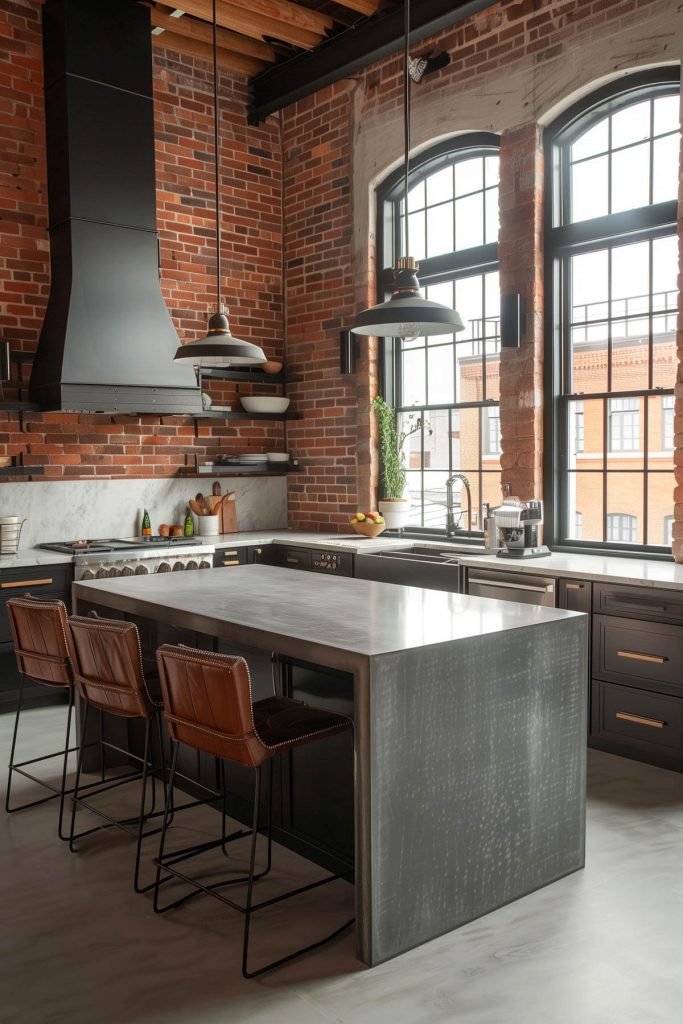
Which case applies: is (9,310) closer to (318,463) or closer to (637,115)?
(318,463)

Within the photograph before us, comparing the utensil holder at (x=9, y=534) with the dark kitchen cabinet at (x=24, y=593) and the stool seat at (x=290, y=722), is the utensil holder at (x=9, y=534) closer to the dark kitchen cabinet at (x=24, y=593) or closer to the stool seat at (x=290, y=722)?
the dark kitchen cabinet at (x=24, y=593)

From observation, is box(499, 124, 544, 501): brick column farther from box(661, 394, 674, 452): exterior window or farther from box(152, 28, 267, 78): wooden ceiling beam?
box(152, 28, 267, 78): wooden ceiling beam

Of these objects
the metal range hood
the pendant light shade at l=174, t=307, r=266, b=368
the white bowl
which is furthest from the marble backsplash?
the pendant light shade at l=174, t=307, r=266, b=368

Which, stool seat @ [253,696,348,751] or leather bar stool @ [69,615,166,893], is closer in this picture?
stool seat @ [253,696,348,751]

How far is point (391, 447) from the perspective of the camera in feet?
20.8

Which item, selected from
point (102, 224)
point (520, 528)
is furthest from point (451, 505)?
point (102, 224)

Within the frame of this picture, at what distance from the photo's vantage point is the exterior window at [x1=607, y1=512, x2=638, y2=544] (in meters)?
5.02

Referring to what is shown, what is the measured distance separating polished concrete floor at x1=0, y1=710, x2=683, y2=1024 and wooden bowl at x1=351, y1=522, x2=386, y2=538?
311 centimetres

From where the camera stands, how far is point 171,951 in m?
2.64

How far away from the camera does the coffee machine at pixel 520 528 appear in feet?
16.2

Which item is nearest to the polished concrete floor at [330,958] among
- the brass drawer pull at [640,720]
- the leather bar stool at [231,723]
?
the leather bar stool at [231,723]

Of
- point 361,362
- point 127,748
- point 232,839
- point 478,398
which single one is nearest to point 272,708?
point 232,839

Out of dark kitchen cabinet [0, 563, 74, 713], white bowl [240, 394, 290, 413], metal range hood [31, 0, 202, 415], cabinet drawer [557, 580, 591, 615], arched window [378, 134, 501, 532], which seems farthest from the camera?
white bowl [240, 394, 290, 413]

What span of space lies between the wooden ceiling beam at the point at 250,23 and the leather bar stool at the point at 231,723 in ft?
15.2
